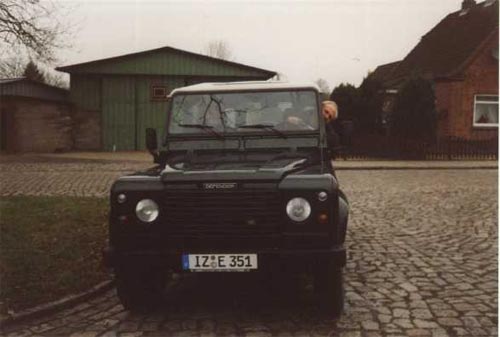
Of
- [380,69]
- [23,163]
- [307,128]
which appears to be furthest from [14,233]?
[380,69]

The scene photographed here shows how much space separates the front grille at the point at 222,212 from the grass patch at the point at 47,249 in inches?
64.9

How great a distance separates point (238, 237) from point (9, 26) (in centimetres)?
884

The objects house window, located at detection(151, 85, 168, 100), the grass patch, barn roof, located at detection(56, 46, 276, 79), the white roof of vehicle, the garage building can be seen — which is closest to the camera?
the grass patch

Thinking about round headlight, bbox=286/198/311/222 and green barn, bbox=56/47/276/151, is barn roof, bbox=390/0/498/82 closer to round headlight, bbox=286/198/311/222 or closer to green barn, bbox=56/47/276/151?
green barn, bbox=56/47/276/151

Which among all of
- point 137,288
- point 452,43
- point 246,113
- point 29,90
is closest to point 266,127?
point 246,113

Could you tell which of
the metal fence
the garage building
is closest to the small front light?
the metal fence

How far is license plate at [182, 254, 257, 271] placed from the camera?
14.9 ft

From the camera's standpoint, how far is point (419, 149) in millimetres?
25406

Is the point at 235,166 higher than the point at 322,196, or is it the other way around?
the point at 235,166

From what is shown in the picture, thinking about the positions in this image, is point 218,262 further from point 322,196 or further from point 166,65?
point 166,65

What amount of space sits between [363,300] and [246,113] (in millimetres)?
2179

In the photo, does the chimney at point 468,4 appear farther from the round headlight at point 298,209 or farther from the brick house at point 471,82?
the round headlight at point 298,209

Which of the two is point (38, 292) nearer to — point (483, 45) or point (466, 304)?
point (466, 304)

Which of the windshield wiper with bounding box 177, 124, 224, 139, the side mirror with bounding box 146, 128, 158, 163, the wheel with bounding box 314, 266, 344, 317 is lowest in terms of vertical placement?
the wheel with bounding box 314, 266, 344, 317
